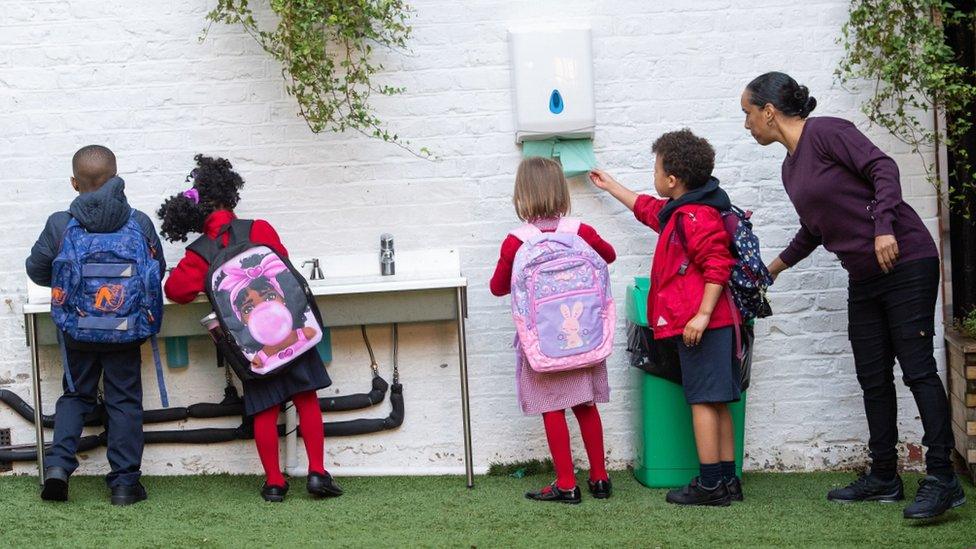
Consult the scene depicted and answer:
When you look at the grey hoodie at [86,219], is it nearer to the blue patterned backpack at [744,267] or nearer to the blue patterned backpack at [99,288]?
the blue patterned backpack at [99,288]

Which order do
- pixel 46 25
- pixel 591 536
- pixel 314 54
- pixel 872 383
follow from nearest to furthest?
pixel 591 536
pixel 872 383
pixel 314 54
pixel 46 25

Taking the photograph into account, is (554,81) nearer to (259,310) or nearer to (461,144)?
(461,144)

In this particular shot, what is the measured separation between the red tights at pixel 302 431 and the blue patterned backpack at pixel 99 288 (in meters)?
0.58

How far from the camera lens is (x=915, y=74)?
4.61 m

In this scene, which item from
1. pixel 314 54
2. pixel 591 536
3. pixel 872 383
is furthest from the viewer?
pixel 314 54

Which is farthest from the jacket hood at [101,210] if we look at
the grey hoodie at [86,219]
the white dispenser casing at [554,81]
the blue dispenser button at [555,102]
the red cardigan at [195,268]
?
the blue dispenser button at [555,102]

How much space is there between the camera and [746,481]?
4.82 metres

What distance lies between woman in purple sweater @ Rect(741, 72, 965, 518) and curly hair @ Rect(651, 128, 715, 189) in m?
0.20

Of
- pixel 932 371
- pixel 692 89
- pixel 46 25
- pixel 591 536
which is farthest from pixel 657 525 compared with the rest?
pixel 46 25

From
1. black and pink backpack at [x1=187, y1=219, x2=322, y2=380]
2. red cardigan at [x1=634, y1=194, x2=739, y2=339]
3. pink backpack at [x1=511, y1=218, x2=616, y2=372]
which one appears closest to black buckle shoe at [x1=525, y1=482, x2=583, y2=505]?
pink backpack at [x1=511, y1=218, x2=616, y2=372]

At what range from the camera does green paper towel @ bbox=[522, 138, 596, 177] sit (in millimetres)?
4840

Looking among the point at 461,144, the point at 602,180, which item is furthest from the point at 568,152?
the point at 461,144

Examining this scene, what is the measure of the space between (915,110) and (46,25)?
3.63 meters

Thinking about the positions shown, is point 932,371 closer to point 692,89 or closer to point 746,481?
point 746,481
